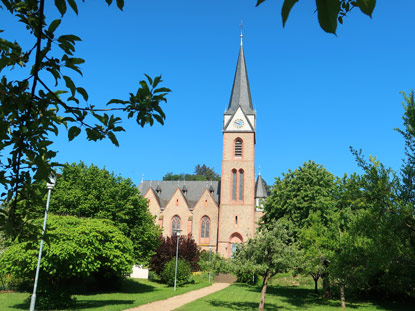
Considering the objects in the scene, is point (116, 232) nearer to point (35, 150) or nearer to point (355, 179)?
point (355, 179)

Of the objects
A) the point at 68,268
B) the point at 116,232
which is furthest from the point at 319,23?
the point at 116,232

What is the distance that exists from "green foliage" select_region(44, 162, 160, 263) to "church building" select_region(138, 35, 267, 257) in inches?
715

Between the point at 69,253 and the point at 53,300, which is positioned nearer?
the point at 53,300

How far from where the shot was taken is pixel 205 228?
53.2 metres

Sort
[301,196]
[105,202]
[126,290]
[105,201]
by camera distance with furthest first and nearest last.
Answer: [301,196] → [126,290] → [105,202] → [105,201]

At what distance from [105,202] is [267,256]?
47.3 feet

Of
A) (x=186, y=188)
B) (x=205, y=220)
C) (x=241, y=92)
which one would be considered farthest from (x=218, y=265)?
(x=186, y=188)

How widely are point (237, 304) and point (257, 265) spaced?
339 centimetres

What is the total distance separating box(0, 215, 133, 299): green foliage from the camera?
18062mm

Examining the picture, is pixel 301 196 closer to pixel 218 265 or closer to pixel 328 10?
pixel 218 265

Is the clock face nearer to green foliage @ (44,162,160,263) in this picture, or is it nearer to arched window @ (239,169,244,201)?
arched window @ (239,169,244,201)

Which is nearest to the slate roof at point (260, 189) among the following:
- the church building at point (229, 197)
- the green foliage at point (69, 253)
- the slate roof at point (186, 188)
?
the church building at point (229, 197)

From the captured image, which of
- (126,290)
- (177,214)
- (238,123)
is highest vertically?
(238,123)

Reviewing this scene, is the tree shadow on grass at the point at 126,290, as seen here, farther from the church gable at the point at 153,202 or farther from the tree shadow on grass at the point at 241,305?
the church gable at the point at 153,202
